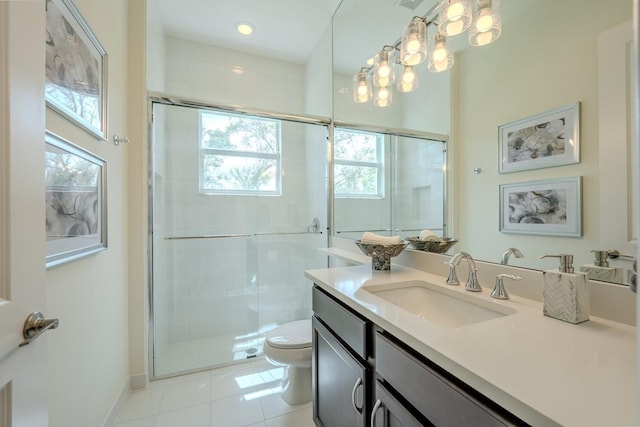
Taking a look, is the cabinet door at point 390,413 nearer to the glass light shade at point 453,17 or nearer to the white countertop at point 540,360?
the white countertop at point 540,360

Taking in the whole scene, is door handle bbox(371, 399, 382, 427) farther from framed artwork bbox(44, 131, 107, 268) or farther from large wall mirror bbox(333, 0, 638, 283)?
framed artwork bbox(44, 131, 107, 268)

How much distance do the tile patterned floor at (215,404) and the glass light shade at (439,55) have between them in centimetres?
200

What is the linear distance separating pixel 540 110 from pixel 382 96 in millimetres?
1036

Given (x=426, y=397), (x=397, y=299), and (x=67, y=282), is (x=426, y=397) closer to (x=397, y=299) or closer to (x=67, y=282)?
(x=397, y=299)

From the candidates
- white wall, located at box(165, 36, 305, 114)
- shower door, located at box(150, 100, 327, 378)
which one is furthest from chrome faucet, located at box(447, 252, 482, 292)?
white wall, located at box(165, 36, 305, 114)

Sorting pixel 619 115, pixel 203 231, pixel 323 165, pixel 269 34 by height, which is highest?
pixel 269 34

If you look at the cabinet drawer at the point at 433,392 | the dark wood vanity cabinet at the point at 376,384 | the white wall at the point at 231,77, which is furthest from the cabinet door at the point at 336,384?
the white wall at the point at 231,77

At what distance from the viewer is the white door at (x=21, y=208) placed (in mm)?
545

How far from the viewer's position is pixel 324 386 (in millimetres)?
1173

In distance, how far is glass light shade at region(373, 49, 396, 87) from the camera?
167cm

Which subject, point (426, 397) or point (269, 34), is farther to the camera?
point (269, 34)

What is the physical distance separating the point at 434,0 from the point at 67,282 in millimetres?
2055

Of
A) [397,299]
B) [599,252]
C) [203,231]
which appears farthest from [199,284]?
A: [599,252]

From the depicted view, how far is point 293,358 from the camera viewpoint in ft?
5.00
